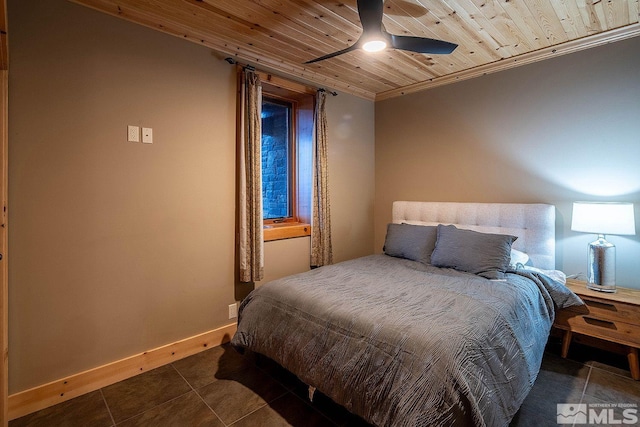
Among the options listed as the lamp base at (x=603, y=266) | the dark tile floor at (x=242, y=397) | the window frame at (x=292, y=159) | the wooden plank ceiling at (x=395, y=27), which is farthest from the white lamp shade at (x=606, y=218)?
the window frame at (x=292, y=159)

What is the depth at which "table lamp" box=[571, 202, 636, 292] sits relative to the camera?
7.35 ft

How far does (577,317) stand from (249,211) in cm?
268

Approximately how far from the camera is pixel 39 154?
1879 millimetres

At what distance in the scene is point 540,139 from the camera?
9.37 feet

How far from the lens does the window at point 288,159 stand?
3.33 m

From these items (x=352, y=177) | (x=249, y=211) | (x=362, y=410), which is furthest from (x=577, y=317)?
(x=249, y=211)

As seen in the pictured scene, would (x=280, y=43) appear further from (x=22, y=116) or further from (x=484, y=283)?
(x=484, y=283)

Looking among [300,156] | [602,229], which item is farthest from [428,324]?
[300,156]

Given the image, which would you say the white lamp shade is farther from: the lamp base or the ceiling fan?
the ceiling fan

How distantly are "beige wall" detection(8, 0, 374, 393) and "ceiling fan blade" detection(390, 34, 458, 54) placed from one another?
4.65ft

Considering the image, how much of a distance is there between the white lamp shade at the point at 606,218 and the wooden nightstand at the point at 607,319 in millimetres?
460

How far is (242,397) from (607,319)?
256 cm

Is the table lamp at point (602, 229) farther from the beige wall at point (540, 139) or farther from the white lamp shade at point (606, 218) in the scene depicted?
the beige wall at point (540, 139)

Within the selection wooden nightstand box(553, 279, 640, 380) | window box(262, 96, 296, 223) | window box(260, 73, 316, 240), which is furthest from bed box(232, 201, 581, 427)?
window box(262, 96, 296, 223)
